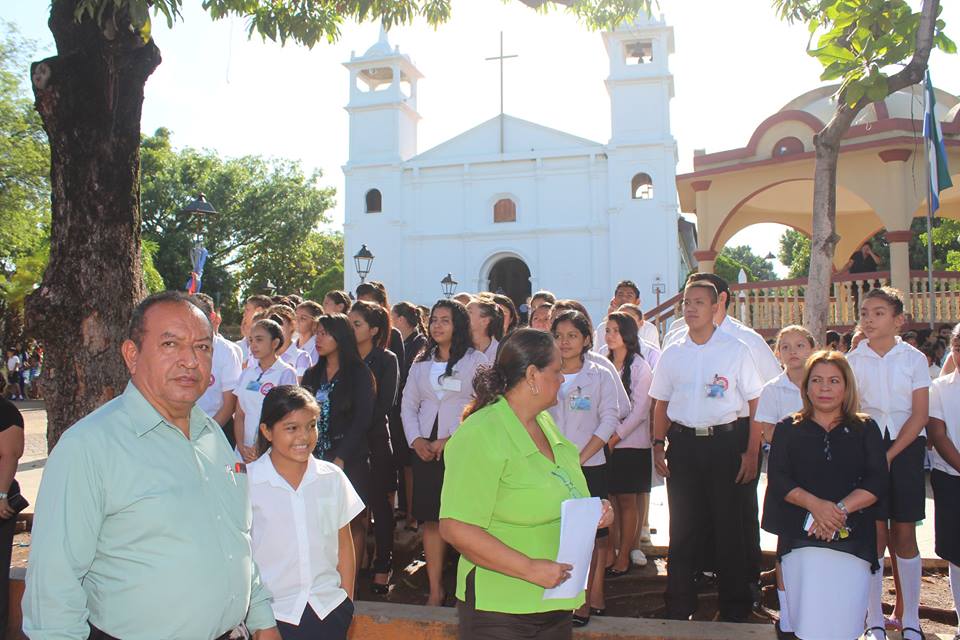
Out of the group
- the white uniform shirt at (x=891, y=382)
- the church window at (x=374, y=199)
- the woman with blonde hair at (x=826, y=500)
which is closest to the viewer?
the woman with blonde hair at (x=826, y=500)

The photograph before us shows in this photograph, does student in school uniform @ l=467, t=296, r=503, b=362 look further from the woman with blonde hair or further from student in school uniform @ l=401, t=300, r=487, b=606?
the woman with blonde hair

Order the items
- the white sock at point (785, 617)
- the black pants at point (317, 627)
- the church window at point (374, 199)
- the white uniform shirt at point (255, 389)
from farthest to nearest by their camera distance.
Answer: the church window at point (374, 199)
the white uniform shirt at point (255, 389)
the white sock at point (785, 617)
the black pants at point (317, 627)

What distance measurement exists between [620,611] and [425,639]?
1.47 metres

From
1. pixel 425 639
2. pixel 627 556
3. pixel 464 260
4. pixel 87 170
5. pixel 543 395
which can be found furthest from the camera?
pixel 464 260

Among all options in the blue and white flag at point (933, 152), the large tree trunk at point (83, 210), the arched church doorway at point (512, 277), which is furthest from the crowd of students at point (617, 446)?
the arched church doorway at point (512, 277)

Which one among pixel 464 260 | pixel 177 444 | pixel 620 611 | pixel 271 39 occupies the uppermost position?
pixel 464 260

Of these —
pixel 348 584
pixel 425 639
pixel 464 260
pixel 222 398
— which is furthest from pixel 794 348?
pixel 464 260

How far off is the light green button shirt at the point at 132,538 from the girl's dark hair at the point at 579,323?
319 cm

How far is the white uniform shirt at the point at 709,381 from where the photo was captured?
5137 mm

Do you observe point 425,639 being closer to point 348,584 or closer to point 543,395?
point 348,584

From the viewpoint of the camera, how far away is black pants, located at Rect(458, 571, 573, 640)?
2930mm

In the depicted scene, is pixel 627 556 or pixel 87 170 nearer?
pixel 87 170

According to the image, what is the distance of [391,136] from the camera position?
3991 centimetres

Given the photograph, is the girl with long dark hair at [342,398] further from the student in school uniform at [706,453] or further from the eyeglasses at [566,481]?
the eyeglasses at [566,481]
